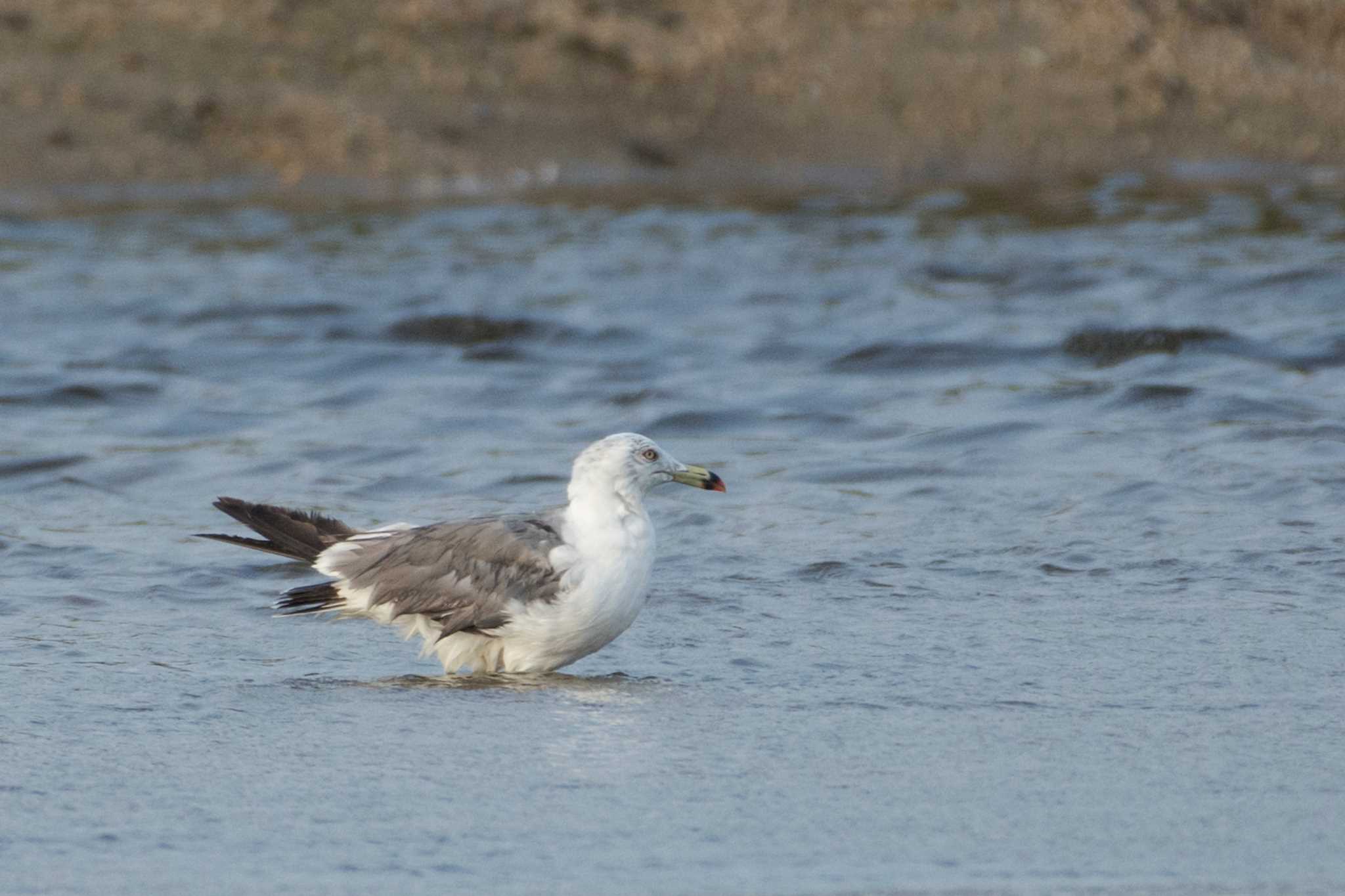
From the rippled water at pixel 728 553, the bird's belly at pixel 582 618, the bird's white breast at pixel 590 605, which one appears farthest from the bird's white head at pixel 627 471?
the rippled water at pixel 728 553

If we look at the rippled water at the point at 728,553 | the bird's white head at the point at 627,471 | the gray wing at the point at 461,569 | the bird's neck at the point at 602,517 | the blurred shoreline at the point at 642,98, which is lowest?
the rippled water at the point at 728,553

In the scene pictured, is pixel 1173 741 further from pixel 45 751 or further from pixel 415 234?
pixel 415 234

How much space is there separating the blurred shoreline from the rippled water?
1.86 m

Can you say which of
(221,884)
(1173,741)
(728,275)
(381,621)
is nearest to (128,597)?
(381,621)

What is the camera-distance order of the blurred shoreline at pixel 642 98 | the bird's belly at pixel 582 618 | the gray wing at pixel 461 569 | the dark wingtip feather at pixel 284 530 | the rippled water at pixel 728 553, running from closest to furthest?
the rippled water at pixel 728 553
the bird's belly at pixel 582 618
the gray wing at pixel 461 569
the dark wingtip feather at pixel 284 530
the blurred shoreline at pixel 642 98

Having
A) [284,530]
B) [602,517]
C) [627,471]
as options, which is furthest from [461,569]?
[284,530]

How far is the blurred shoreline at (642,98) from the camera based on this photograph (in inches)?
717

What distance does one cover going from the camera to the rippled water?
466cm

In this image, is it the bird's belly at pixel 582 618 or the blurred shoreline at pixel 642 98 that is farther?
the blurred shoreline at pixel 642 98

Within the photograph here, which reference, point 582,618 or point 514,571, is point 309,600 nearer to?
point 514,571

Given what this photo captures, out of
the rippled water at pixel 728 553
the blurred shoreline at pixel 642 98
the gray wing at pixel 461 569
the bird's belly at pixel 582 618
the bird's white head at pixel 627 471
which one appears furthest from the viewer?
the blurred shoreline at pixel 642 98

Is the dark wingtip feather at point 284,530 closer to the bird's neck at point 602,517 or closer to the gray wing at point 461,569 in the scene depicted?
the gray wing at point 461,569

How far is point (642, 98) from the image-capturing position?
61.9ft

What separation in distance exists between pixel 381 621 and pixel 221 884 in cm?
236
